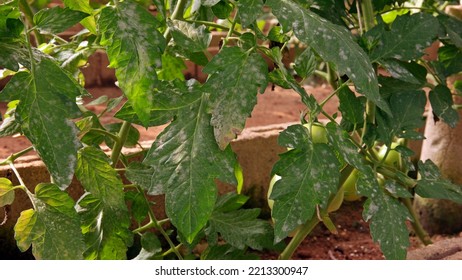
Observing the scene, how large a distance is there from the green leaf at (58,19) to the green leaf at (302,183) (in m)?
0.37

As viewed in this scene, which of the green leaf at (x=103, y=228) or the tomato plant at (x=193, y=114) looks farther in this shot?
the green leaf at (x=103, y=228)

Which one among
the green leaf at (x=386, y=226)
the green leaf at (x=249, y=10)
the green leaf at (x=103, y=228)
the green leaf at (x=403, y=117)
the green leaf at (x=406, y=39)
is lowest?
the green leaf at (x=103, y=228)

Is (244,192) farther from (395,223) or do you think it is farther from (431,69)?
(395,223)

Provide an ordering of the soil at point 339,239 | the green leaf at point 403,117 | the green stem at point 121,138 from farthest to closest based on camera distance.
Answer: the soil at point 339,239
the green leaf at point 403,117
the green stem at point 121,138

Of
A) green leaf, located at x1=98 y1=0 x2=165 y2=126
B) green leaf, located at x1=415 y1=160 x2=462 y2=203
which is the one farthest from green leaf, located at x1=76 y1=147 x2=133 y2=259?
green leaf, located at x1=415 y1=160 x2=462 y2=203

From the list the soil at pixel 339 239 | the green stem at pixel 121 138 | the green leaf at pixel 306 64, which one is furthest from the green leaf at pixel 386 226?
the soil at pixel 339 239

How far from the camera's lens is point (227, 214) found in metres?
1.68

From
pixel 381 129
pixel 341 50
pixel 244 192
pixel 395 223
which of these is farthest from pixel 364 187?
pixel 244 192

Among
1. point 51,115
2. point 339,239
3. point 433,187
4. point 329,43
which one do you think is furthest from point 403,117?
point 339,239

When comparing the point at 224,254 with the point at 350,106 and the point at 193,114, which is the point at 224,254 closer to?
the point at 350,106

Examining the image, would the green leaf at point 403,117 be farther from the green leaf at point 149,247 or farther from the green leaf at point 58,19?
the green leaf at point 58,19

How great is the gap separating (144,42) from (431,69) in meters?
0.91

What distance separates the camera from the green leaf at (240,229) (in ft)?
5.36

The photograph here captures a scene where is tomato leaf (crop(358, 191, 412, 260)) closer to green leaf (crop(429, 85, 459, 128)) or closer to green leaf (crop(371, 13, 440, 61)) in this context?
green leaf (crop(371, 13, 440, 61))
